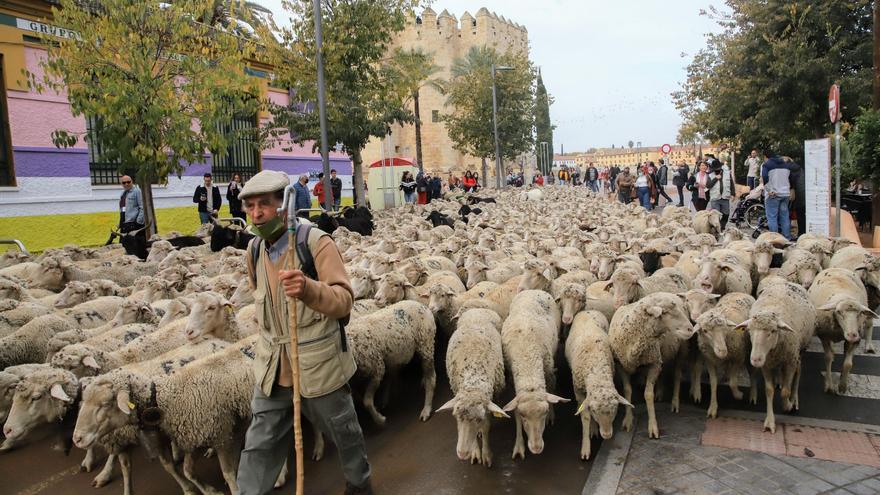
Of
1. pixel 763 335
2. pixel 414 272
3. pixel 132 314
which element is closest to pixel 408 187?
pixel 414 272

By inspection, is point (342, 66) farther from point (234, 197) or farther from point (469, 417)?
point (469, 417)

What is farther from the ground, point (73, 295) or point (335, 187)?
point (335, 187)

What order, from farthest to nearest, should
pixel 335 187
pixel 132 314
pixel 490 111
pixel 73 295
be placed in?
pixel 490 111 → pixel 335 187 → pixel 73 295 → pixel 132 314

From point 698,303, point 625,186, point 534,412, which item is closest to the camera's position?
point 534,412

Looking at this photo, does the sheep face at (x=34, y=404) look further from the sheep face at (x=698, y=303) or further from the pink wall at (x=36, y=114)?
the pink wall at (x=36, y=114)

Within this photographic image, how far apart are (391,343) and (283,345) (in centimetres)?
198

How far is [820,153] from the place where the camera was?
10320mm

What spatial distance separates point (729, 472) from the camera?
12.8ft

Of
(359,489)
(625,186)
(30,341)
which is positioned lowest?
(359,489)

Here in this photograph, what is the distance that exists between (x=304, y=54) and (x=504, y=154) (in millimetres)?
25002

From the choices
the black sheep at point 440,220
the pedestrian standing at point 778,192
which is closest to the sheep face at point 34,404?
the black sheep at point 440,220

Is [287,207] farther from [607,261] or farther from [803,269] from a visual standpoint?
[803,269]

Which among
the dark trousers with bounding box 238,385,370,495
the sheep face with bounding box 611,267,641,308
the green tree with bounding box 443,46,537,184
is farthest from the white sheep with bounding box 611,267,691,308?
the green tree with bounding box 443,46,537,184

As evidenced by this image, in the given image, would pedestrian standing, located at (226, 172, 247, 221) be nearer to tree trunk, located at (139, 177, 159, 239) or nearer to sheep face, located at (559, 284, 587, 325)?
tree trunk, located at (139, 177, 159, 239)
